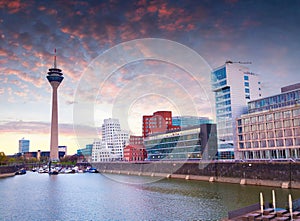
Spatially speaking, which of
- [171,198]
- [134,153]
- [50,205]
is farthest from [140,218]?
[134,153]

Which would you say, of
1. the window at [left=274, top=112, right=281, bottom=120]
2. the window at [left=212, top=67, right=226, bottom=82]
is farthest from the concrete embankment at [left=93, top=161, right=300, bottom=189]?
the window at [left=212, top=67, right=226, bottom=82]

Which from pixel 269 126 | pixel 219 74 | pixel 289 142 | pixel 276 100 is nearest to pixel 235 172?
pixel 289 142

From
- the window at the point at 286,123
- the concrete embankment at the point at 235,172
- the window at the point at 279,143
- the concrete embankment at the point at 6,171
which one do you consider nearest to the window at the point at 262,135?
the window at the point at 279,143

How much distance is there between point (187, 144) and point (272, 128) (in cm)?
4507

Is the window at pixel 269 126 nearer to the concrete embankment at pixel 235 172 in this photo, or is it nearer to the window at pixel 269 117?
the window at pixel 269 117

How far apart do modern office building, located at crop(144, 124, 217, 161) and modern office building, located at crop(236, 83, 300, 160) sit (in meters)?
16.1

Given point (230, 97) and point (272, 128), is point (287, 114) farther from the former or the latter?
point (230, 97)

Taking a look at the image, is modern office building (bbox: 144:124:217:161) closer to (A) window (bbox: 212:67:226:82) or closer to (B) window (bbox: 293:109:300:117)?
(A) window (bbox: 212:67:226:82)

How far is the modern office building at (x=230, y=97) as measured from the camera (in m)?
120

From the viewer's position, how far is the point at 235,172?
76562mm

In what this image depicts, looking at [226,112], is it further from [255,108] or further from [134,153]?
[134,153]

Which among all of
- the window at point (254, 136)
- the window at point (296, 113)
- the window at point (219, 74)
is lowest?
the window at point (254, 136)

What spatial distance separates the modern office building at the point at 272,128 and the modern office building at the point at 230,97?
215 inches

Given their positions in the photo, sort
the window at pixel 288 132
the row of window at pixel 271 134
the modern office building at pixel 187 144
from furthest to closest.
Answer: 1. the modern office building at pixel 187 144
2. the window at pixel 288 132
3. the row of window at pixel 271 134
